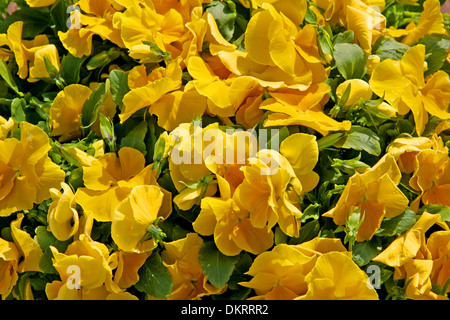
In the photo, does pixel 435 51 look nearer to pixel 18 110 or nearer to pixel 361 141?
pixel 361 141

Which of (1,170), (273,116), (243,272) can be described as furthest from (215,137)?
(1,170)

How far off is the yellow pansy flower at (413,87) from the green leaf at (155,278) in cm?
39

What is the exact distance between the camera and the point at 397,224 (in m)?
0.87

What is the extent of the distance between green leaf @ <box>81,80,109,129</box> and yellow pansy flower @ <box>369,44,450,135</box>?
15.1 inches

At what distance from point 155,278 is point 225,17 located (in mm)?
405

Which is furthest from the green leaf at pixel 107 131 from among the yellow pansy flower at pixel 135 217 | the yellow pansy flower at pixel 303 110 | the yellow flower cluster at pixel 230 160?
the yellow pansy flower at pixel 303 110

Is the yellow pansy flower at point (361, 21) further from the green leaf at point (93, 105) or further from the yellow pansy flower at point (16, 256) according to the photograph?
the yellow pansy flower at point (16, 256)

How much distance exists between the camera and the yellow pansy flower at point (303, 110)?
0.86 meters

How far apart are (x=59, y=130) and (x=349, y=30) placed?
455 mm

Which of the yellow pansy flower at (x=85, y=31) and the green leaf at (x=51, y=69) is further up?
the yellow pansy flower at (x=85, y=31)

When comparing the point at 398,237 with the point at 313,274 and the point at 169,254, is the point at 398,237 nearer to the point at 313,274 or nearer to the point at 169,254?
the point at 313,274

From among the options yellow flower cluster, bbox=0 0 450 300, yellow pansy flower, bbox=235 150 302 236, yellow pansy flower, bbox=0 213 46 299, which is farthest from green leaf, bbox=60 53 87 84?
yellow pansy flower, bbox=235 150 302 236

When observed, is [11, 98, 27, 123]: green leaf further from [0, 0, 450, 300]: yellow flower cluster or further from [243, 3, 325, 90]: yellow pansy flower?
[243, 3, 325, 90]: yellow pansy flower

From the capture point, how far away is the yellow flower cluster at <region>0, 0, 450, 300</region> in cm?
84
